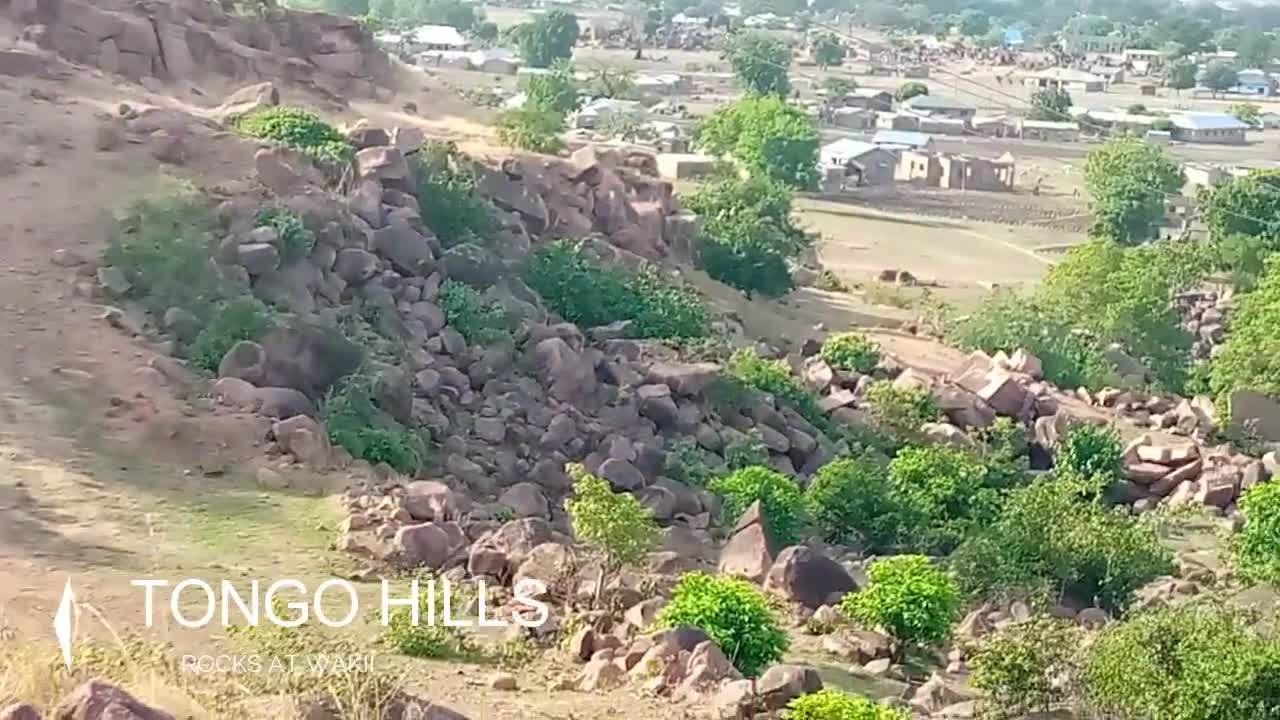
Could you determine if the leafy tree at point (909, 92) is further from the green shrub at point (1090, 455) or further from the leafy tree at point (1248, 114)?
the green shrub at point (1090, 455)

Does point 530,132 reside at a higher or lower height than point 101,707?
lower

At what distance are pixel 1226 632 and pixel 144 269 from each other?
12293mm

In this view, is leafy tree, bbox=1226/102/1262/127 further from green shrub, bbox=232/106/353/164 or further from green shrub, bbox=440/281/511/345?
green shrub, bbox=440/281/511/345

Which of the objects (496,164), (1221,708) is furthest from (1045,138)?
(1221,708)

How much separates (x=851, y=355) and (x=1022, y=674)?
1446 centimetres

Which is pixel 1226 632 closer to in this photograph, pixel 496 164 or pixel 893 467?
pixel 893 467

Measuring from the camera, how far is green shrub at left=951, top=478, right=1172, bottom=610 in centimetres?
1761

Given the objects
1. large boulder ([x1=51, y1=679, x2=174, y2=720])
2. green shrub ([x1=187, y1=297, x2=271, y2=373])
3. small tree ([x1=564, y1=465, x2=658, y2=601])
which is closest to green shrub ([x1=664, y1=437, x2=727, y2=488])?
green shrub ([x1=187, y1=297, x2=271, y2=373])

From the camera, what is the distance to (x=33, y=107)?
82.1 feet

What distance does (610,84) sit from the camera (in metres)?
72.3

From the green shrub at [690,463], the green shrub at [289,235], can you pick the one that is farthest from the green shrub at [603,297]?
the green shrub at [289,235]

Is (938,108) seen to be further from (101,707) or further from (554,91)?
(101,707)

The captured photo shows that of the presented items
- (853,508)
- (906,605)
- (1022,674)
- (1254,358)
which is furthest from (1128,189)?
(1022,674)

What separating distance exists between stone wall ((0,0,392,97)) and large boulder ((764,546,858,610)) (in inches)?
703
